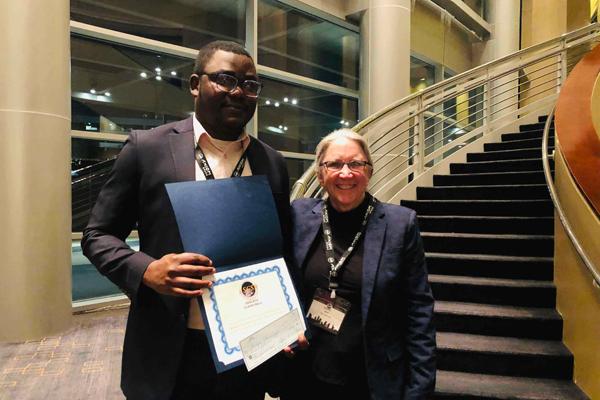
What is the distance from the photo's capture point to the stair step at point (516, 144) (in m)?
5.37

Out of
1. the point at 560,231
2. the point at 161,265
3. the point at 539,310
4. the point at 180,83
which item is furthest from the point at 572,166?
the point at 180,83

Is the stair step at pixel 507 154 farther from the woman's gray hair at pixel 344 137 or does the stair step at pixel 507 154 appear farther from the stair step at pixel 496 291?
the woman's gray hair at pixel 344 137

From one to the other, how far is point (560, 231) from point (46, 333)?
426 cm

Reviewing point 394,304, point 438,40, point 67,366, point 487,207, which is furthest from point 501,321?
point 438,40

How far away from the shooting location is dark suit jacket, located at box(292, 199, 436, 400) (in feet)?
4.34

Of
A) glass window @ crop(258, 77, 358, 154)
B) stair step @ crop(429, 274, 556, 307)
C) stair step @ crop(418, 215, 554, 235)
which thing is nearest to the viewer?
stair step @ crop(429, 274, 556, 307)

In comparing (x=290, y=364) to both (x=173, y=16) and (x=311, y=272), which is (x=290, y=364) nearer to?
(x=311, y=272)

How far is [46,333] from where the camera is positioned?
386 cm

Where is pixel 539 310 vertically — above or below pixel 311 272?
below

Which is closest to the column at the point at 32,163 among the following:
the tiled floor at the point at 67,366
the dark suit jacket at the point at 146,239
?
the tiled floor at the point at 67,366

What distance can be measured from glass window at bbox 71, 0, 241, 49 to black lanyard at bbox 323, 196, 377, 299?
4.65 meters

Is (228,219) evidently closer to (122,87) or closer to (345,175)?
(345,175)

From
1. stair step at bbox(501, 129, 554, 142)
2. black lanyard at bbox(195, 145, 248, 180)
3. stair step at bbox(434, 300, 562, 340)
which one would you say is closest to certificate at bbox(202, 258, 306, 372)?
black lanyard at bbox(195, 145, 248, 180)

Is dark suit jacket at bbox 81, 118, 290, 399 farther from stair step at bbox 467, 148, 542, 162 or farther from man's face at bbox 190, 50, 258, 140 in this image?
stair step at bbox 467, 148, 542, 162
